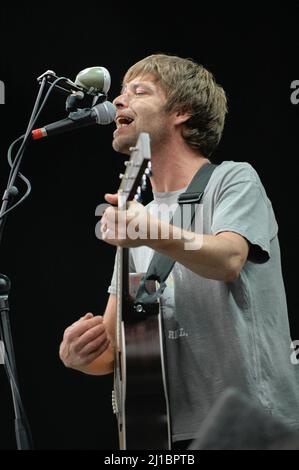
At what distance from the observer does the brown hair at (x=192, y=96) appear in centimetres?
236

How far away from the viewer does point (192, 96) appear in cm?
239

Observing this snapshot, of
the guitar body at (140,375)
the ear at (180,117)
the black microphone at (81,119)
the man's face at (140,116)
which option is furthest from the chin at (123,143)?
the guitar body at (140,375)

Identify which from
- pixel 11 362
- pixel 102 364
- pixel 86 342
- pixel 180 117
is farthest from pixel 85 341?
pixel 180 117

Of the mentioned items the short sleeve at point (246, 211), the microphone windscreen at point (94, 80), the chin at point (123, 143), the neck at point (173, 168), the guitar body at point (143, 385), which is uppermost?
the microphone windscreen at point (94, 80)

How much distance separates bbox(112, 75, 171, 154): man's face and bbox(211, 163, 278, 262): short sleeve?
375mm

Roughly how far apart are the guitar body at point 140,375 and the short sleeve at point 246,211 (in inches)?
12.1

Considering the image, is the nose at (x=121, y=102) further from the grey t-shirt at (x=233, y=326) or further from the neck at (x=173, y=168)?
the grey t-shirt at (x=233, y=326)

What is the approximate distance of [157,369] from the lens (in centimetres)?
183

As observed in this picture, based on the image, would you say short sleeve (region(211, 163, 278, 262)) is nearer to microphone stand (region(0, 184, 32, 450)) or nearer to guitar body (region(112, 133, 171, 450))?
guitar body (region(112, 133, 171, 450))

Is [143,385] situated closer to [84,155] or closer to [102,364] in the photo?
[102,364]

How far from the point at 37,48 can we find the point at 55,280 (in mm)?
1191

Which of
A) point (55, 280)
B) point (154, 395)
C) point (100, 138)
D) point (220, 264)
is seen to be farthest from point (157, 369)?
point (100, 138)

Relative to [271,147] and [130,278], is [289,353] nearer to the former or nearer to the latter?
[130,278]

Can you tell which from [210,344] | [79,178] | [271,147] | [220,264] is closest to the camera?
[220,264]
